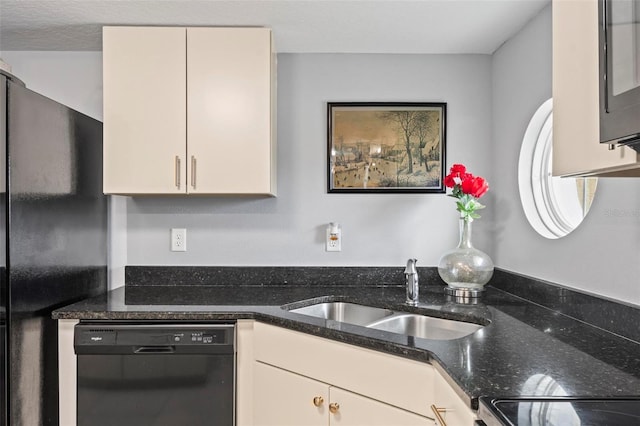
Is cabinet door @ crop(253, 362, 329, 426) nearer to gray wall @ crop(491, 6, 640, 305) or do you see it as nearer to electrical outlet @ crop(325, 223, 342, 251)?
electrical outlet @ crop(325, 223, 342, 251)

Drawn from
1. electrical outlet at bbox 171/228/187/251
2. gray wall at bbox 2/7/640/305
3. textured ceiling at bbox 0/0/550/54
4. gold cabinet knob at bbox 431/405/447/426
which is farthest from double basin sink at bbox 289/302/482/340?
textured ceiling at bbox 0/0/550/54

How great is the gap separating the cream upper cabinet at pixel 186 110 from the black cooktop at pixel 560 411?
148 centimetres

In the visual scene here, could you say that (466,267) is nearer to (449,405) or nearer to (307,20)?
(449,405)

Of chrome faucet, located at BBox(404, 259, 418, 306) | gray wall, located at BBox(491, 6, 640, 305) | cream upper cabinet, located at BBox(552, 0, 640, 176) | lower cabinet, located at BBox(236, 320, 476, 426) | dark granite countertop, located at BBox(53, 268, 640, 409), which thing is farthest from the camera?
chrome faucet, located at BBox(404, 259, 418, 306)

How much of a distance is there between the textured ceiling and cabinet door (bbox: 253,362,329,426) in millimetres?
1500

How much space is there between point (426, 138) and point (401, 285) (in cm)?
80

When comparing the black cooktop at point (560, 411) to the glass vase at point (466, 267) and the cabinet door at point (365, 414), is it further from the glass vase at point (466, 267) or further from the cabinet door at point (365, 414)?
the glass vase at point (466, 267)

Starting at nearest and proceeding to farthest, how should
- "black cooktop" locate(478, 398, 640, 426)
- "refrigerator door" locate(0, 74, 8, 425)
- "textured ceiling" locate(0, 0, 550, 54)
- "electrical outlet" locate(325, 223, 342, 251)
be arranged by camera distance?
"black cooktop" locate(478, 398, 640, 426), "refrigerator door" locate(0, 74, 8, 425), "textured ceiling" locate(0, 0, 550, 54), "electrical outlet" locate(325, 223, 342, 251)

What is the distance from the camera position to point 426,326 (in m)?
2.00

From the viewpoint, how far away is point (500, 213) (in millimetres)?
2465

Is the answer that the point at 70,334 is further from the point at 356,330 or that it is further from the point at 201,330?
the point at 356,330

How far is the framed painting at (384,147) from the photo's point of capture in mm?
2551

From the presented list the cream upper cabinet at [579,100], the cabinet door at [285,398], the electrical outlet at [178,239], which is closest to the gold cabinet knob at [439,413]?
the cabinet door at [285,398]

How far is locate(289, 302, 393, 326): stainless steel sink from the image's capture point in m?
2.19
